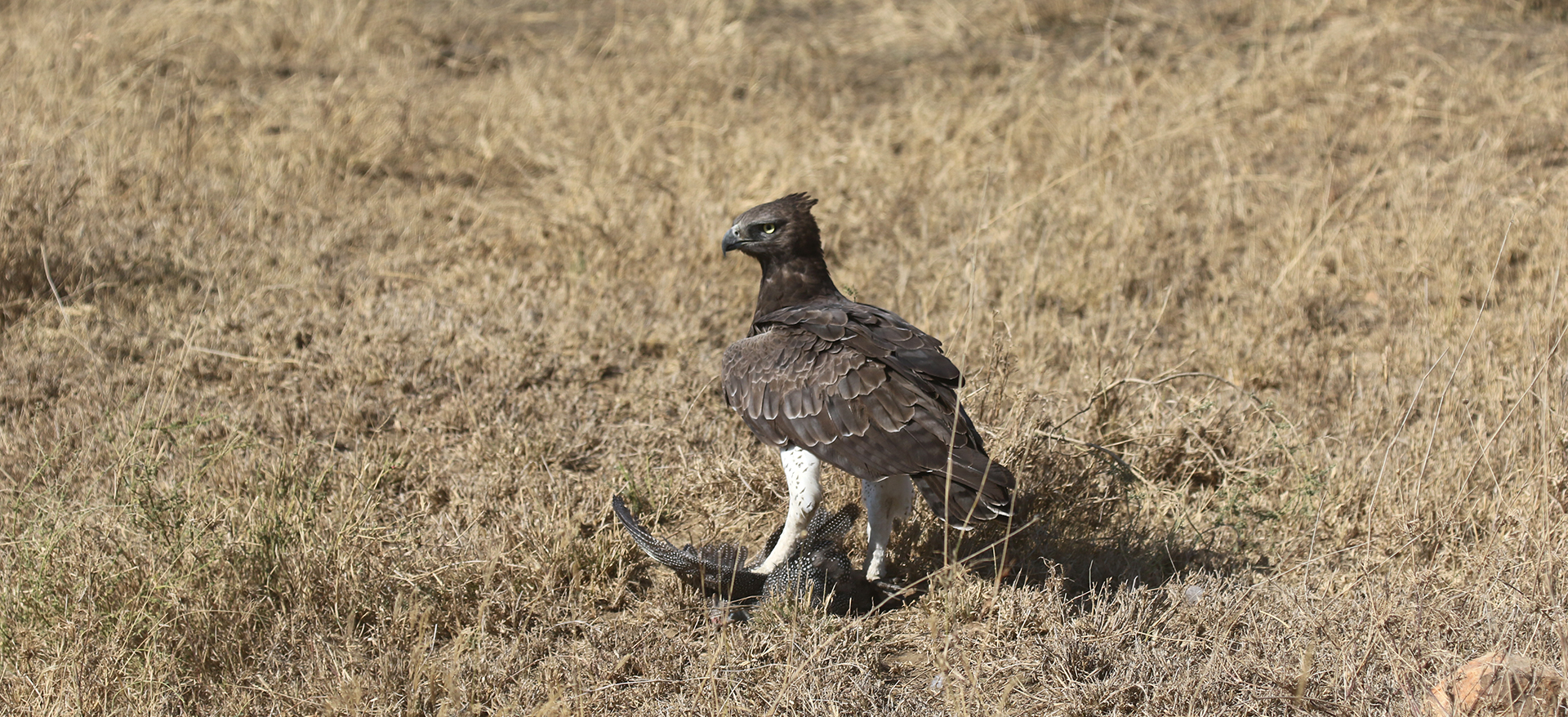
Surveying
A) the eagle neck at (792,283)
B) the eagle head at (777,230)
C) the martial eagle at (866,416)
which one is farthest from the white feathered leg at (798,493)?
the eagle head at (777,230)

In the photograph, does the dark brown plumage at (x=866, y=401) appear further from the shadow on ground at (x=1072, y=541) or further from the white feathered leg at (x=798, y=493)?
the shadow on ground at (x=1072, y=541)

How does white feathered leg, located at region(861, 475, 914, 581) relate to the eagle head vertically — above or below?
below

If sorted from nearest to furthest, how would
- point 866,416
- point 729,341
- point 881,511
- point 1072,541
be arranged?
point 866,416, point 881,511, point 1072,541, point 729,341

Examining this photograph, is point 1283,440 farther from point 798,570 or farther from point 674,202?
point 674,202

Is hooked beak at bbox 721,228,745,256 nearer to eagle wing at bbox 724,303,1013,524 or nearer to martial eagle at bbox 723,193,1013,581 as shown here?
martial eagle at bbox 723,193,1013,581

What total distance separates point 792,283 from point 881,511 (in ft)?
3.58

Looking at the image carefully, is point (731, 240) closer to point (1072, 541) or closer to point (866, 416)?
point (866, 416)

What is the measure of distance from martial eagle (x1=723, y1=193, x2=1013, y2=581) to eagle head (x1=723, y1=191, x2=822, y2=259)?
321 millimetres

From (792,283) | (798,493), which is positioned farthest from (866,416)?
(792,283)

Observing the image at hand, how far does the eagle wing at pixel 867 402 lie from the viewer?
372cm

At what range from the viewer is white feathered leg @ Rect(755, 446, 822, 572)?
4.11 metres

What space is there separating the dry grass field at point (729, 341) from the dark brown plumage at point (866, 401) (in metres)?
0.31

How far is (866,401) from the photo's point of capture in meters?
3.93

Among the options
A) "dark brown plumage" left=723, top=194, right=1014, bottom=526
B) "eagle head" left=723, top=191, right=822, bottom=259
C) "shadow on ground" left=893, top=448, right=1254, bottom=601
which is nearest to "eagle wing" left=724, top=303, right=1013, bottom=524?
"dark brown plumage" left=723, top=194, right=1014, bottom=526
